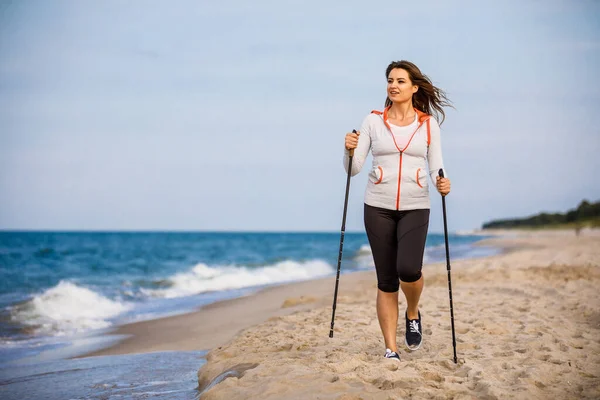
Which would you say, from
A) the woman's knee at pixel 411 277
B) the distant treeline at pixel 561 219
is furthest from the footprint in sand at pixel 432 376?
the distant treeline at pixel 561 219

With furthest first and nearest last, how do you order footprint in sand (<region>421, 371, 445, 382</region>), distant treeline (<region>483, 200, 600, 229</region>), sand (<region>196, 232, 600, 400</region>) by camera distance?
distant treeline (<region>483, 200, 600, 229</region>) → footprint in sand (<region>421, 371, 445, 382</region>) → sand (<region>196, 232, 600, 400</region>)

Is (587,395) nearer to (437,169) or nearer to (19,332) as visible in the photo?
(437,169)

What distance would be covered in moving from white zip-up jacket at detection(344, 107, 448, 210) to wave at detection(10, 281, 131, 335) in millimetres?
6086

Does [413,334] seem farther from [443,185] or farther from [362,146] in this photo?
[362,146]

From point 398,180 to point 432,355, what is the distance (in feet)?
4.73

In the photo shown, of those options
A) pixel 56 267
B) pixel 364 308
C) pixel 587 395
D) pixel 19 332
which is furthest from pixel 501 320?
pixel 56 267

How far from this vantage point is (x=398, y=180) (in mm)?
4199

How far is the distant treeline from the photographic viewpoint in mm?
68812

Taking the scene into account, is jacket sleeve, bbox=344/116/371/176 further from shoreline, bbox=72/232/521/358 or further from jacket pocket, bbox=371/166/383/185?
shoreline, bbox=72/232/521/358

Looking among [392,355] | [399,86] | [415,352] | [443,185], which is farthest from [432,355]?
[399,86]

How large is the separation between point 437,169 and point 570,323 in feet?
9.70

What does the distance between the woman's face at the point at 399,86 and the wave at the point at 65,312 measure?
638cm

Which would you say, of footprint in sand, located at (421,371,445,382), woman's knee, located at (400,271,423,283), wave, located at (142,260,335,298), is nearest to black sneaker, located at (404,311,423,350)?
woman's knee, located at (400,271,423,283)

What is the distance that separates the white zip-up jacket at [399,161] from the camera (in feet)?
13.8
